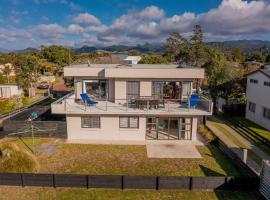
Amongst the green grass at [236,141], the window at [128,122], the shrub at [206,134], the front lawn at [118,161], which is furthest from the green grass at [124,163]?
the green grass at [236,141]

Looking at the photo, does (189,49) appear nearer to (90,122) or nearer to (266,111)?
(266,111)

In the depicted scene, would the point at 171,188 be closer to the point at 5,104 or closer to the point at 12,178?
the point at 12,178

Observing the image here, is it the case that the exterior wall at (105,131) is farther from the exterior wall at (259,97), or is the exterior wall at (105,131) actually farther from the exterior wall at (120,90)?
the exterior wall at (259,97)

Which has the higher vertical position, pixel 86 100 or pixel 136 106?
pixel 86 100

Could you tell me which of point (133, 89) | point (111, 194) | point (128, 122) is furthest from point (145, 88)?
point (111, 194)

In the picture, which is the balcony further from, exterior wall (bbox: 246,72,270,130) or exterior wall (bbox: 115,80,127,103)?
exterior wall (bbox: 246,72,270,130)

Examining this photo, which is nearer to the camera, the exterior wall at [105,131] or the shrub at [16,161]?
the shrub at [16,161]
